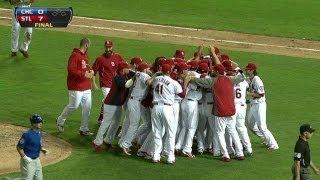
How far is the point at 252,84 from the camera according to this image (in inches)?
619

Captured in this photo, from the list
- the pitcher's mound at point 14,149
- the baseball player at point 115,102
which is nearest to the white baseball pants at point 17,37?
the pitcher's mound at point 14,149

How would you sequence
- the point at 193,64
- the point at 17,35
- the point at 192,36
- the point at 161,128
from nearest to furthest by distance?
Result: the point at 161,128, the point at 193,64, the point at 17,35, the point at 192,36

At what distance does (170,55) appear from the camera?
23.0m

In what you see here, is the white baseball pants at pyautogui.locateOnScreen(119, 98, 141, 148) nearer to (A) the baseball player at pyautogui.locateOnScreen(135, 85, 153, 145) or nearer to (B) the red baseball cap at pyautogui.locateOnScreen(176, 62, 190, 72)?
(A) the baseball player at pyautogui.locateOnScreen(135, 85, 153, 145)

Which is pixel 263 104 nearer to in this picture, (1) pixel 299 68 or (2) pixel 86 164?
(2) pixel 86 164

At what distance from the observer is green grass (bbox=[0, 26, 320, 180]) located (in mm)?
14188

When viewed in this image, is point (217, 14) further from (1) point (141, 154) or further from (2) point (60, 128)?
(1) point (141, 154)

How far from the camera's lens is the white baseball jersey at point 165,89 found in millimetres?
14406

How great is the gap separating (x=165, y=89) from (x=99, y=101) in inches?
175

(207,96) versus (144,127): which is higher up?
(207,96)

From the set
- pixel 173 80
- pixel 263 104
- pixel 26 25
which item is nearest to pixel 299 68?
pixel 263 104

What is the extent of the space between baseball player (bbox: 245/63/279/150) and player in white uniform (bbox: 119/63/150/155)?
2.24 m
